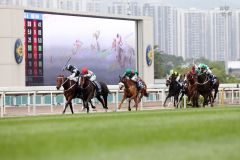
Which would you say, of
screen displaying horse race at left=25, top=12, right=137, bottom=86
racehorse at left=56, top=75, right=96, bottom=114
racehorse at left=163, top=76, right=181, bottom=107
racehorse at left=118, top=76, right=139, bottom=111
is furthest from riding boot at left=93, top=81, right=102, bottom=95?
screen displaying horse race at left=25, top=12, right=137, bottom=86

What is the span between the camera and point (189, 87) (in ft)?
80.8

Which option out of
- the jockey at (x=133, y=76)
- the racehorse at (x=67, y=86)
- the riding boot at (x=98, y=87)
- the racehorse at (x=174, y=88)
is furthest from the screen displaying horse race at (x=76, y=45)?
the racehorse at (x=67, y=86)

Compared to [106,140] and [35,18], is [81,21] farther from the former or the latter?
[106,140]

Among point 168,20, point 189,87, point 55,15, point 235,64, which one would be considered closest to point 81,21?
point 55,15

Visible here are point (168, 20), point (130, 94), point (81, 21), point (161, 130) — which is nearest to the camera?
point (161, 130)

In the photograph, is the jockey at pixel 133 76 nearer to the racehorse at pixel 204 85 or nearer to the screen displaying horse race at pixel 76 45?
the racehorse at pixel 204 85

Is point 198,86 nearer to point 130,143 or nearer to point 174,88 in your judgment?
point 174,88

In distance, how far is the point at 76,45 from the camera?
42.2 m

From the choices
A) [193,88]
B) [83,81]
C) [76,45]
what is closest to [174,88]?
[193,88]

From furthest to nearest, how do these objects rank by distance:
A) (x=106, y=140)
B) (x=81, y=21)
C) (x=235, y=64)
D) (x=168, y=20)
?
(x=168, y=20) < (x=235, y=64) < (x=81, y=21) < (x=106, y=140)

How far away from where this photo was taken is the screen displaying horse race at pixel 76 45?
3941cm

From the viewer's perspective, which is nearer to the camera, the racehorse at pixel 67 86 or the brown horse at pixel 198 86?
the racehorse at pixel 67 86

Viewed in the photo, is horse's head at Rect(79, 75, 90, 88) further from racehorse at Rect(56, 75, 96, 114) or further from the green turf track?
the green turf track

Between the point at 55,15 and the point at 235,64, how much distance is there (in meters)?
110
